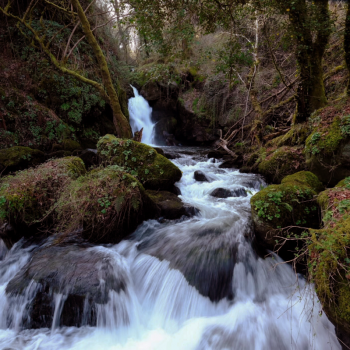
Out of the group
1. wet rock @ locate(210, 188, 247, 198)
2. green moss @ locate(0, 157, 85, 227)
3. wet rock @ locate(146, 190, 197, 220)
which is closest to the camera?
green moss @ locate(0, 157, 85, 227)

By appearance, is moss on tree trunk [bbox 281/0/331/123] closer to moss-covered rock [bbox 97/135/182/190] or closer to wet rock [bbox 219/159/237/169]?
wet rock [bbox 219/159/237/169]

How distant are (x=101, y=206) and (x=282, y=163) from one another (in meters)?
5.13

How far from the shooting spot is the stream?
2.98m

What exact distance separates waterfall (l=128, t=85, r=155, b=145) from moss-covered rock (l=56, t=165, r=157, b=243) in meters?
10.8

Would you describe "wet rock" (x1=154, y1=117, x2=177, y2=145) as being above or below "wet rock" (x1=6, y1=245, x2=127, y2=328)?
above

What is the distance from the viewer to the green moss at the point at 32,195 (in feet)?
14.5

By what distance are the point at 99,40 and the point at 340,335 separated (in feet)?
47.6

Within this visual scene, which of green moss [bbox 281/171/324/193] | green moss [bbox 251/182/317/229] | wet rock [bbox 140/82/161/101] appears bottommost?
green moss [bbox 251/182/317/229]

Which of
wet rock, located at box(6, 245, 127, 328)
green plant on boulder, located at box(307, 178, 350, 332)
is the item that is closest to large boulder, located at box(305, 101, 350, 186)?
green plant on boulder, located at box(307, 178, 350, 332)

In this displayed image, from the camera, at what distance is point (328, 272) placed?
2338 millimetres

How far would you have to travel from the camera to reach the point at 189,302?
11.5 feet

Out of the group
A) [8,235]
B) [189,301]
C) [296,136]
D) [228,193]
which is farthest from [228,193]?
[8,235]

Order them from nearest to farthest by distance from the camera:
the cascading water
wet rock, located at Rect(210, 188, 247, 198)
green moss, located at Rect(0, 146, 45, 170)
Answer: the cascading water
wet rock, located at Rect(210, 188, 247, 198)
green moss, located at Rect(0, 146, 45, 170)

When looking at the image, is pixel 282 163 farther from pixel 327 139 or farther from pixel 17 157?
pixel 17 157
